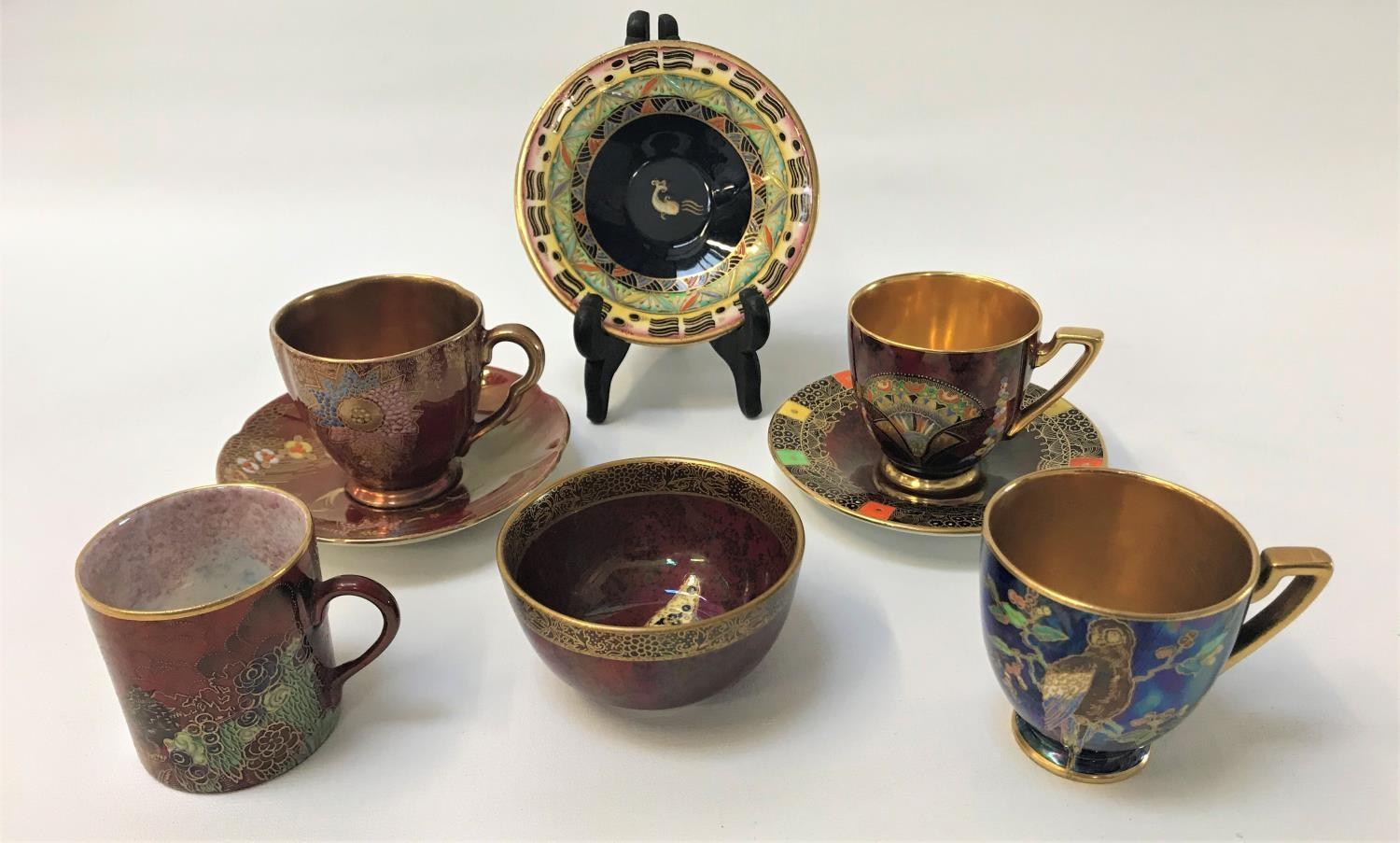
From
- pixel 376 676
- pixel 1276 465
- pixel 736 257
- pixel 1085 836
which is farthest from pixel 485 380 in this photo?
pixel 1276 465

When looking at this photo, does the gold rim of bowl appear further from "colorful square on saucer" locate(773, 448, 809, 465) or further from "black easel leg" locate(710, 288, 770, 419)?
"black easel leg" locate(710, 288, 770, 419)

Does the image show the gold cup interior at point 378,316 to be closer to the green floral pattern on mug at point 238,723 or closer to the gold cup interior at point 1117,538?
the green floral pattern on mug at point 238,723

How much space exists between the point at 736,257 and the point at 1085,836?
3.18 ft

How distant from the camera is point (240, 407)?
5.81ft

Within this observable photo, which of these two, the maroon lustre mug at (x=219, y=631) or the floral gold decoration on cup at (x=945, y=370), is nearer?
the maroon lustre mug at (x=219, y=631)

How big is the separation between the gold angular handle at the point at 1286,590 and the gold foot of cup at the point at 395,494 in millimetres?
961

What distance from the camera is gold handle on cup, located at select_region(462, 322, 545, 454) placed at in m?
1.41

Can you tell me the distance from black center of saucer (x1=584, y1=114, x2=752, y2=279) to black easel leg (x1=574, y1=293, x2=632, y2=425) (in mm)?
118

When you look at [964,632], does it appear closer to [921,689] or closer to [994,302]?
[921,689]

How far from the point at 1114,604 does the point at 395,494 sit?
0.89 m

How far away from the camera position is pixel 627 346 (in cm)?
162

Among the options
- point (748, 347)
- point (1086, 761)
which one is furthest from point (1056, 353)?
point (1086, 761)

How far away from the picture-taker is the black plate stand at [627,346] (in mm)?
1576

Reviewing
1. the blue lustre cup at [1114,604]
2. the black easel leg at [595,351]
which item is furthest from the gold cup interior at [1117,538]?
the black easel leg at [595,351]
